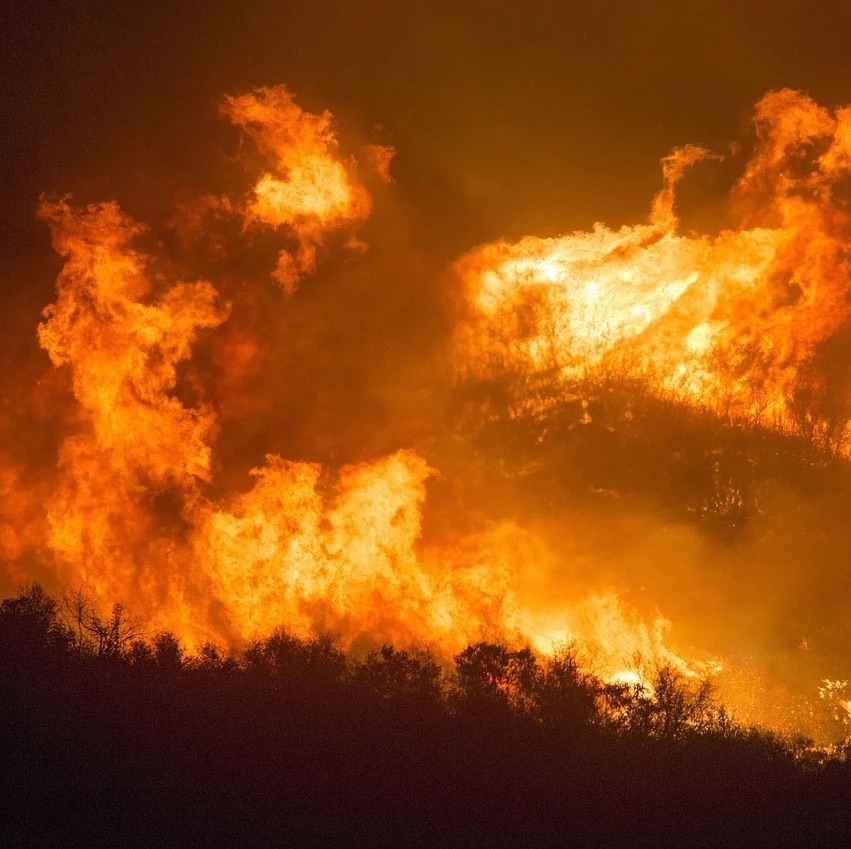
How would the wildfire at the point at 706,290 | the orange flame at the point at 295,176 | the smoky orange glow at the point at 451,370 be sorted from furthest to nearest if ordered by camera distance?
1. the wildfire at the point at 706,290
2. the orange flame at the point at 295,176
3. the smoky orange glow at the point at 451,370

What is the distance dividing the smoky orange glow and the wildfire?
0.04m

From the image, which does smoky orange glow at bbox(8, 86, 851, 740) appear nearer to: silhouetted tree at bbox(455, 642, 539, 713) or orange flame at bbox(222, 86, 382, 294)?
orange flame at bbox(222, 86, 382, 294)

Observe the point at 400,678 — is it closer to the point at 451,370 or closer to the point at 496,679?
the point at 496,679

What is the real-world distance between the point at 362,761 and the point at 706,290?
38.8 ft

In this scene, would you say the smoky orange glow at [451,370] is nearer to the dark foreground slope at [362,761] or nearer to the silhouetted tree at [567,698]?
the silhouetted tree at [567,698]

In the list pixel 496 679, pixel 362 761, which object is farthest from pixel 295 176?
pixel 362 761

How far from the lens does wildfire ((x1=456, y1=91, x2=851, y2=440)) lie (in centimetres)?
1630

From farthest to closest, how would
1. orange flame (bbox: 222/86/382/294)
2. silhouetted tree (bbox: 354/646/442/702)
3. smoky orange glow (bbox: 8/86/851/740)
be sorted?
orange flame (bbox: 222/86/382/294) → smoky orange glow (bbox: 8/86/851/740) → silhouetted tree (bbox: 354/646/442/702)

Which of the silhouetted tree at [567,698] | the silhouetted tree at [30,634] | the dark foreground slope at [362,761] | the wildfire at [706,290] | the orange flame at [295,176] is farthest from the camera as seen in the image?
the wildfire at [706,290]

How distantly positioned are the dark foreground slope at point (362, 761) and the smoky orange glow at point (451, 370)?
133 inches

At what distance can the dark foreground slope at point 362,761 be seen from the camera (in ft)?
21.5

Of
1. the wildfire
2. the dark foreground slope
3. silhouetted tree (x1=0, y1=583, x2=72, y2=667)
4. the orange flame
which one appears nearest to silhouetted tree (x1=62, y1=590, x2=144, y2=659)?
the dark foreground slope

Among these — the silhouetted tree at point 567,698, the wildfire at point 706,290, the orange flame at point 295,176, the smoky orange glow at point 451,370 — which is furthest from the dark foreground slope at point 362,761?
the orange flame at point 295,176

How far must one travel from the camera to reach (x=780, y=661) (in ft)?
45.2
